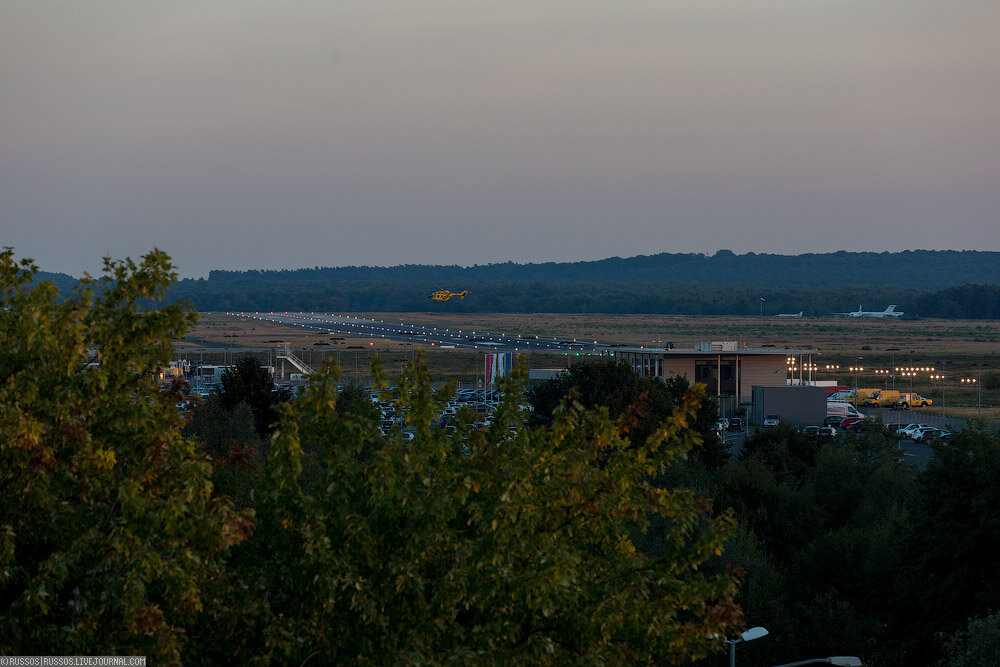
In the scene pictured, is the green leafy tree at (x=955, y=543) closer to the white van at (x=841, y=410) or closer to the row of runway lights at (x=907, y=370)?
the white van at (x=841, y=410)

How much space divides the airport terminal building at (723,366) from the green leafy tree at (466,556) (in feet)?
295

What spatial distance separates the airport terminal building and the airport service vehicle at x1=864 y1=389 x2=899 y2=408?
9.53 meters

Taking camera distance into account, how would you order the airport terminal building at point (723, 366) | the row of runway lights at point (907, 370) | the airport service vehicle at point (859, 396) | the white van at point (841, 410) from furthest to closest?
the row of runway lights at point (907, 370)
the airport service vehicle at point (859, 396)
the airport terminal building at point (723, 366)
the white van at point (841, 410)

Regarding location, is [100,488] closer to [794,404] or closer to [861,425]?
[861,425]

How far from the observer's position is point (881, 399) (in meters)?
113

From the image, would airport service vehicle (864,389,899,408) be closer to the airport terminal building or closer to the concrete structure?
the airport terminal building

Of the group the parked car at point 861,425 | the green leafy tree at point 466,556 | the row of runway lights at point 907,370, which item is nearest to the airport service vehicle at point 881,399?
the row of runway lights at point 907,370

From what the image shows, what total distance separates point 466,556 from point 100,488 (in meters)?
4.20

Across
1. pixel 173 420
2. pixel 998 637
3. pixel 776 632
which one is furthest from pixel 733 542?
pixel 173 420

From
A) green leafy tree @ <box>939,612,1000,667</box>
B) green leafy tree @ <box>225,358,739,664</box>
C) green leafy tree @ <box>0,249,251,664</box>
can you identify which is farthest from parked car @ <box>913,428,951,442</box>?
green leafy tree @ <box>0,249,251,664</box>

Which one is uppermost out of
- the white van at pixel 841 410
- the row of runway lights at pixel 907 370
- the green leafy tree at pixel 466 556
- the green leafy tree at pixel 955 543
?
the green leafy tree at pixel 466 556

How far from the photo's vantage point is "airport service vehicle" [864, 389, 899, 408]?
112 m

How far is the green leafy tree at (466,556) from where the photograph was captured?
13250 mm

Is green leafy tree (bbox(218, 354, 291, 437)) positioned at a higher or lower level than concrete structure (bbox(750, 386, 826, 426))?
higher
